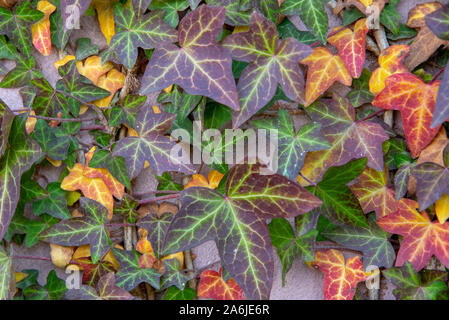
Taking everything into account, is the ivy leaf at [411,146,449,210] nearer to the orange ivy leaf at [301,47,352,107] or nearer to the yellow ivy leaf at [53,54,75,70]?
the orange ivy leaf at [301,47,352,107]

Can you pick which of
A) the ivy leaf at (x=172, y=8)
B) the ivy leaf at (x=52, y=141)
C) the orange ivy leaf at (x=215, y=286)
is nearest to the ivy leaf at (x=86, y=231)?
the ivy leaf at (x=52, y=141)

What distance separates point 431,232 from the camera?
0.84m

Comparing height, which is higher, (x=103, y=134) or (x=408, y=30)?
(x=408, y=30)

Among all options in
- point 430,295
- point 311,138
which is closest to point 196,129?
point 311,138

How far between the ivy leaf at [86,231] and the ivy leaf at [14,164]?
0.42ft

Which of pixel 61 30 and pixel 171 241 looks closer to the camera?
pixel 171 241

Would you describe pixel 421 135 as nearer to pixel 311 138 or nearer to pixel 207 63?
pixel 311 138

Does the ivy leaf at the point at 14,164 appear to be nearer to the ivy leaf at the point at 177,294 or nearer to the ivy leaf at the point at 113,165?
the ivy leaf at the point at 113,165

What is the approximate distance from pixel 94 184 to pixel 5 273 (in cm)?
26

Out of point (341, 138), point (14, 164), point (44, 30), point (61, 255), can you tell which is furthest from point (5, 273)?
point (341, 138)

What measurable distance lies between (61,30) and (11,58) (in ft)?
0.49

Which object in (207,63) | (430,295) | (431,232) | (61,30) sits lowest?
(430,295)

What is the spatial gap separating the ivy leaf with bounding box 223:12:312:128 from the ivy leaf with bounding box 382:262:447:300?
43cm

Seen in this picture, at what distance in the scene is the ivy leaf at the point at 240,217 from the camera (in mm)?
746
